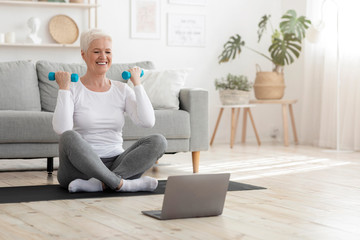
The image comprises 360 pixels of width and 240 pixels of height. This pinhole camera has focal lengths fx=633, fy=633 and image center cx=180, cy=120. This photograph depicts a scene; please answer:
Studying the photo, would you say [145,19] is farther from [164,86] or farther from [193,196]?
[193,196]

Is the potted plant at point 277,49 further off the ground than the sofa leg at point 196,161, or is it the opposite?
the potted plant at point 277,49

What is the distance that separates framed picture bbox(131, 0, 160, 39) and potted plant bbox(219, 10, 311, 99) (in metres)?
0.78

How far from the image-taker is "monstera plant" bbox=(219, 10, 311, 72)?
20.8ft

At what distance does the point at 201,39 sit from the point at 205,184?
13.9ft

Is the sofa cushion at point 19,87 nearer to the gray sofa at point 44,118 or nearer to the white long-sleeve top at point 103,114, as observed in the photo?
the gray sofa at point 44,118

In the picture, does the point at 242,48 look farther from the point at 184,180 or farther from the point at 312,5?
the point at 184,180

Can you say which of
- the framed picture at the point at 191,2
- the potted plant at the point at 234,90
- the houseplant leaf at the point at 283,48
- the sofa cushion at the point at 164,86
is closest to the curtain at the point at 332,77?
the houseplant leaf at the point at 283,48

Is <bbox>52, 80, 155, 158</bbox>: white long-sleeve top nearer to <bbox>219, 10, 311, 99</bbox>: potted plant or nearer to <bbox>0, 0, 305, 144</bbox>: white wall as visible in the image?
<bbox>0, 0, 305, 144</bbox>: white wall

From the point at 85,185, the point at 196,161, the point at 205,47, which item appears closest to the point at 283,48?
the point at 205,47

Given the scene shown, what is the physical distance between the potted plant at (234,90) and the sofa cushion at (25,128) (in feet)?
8.88

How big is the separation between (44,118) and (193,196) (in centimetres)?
173

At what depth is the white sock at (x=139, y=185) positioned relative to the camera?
3.21 metres

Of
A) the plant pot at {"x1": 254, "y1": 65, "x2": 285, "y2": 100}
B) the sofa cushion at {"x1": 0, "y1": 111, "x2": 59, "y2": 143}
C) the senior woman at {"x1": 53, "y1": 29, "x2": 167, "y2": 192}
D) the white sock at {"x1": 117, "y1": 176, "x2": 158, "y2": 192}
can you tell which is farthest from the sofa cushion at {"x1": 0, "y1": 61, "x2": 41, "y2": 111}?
the plant pot at {"x1": 254, "y1": 65, "x2": 285, "y2": 100}

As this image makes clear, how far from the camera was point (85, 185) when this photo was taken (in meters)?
3.22
